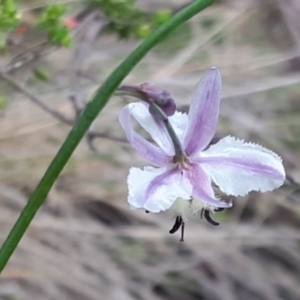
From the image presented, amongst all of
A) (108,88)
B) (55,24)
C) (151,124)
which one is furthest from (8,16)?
→ (108,88)

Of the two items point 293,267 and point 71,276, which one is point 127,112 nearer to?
point 71,276

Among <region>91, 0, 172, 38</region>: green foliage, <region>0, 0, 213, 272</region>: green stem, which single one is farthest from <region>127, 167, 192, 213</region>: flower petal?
<region>91, 0, 172, 38</region>: green foliage

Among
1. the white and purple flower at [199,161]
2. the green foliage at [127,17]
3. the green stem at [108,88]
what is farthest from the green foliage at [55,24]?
the green stem at [108,88]

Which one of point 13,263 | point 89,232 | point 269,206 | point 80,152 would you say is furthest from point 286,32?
point 13,263

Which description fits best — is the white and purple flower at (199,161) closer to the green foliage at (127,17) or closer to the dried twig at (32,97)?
the green foliage at (127,17)

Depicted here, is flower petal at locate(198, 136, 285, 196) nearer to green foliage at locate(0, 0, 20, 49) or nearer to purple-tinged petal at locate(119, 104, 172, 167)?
purple-tinged petal at locate(119, 104, 172, 167)

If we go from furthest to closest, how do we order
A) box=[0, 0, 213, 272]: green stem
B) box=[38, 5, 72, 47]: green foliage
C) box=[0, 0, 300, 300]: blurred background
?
box=[0, 0, 300, 300]: blurred background → box=[38, 5, 72, 47]: green foliage → box=[0, 0, 213, 272]: green stem

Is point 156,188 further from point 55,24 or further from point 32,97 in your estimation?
point 32,97
